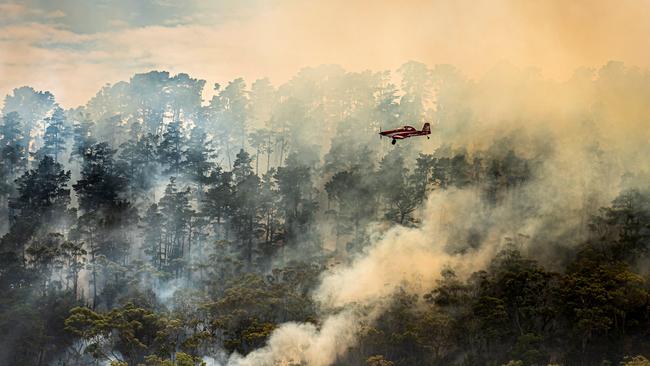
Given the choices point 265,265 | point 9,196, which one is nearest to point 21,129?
point 9,196

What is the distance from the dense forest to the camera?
72.1 meters

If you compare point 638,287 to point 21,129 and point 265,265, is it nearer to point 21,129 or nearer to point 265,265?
point 265,265

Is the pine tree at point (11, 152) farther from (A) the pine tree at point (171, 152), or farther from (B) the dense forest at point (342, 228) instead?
(A) the pine tree at point (171, 152)

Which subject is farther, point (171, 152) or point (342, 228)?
point (171, 152)

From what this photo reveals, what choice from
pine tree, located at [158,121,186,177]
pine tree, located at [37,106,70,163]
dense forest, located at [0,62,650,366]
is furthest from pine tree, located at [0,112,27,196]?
pine tree, located at [158,121,186,177]

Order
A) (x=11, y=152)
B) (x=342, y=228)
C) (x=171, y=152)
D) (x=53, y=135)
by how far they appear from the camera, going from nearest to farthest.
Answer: (x=342, y=228) < (x=171, y=152) < (x=11, y=152) < (x=53, y=135)

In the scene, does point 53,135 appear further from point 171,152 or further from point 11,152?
point 171,152

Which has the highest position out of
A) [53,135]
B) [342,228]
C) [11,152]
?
[53,135]

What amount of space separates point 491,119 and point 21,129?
7745cm

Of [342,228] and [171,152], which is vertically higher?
[171,152]

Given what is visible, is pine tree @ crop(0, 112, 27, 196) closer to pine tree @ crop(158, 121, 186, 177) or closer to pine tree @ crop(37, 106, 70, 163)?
pine tree @ crop(37, 106, 70, 163)

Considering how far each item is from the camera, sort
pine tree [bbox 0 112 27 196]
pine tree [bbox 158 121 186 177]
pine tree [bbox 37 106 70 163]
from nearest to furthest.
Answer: pine tree [bbox 158 121 186 177] < pine tree [bbox 0 112 27 196] < pine tree [bbox 37 106 70 163]

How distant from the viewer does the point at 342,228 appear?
318 ft

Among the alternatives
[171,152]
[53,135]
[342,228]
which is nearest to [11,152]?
[53,135]
